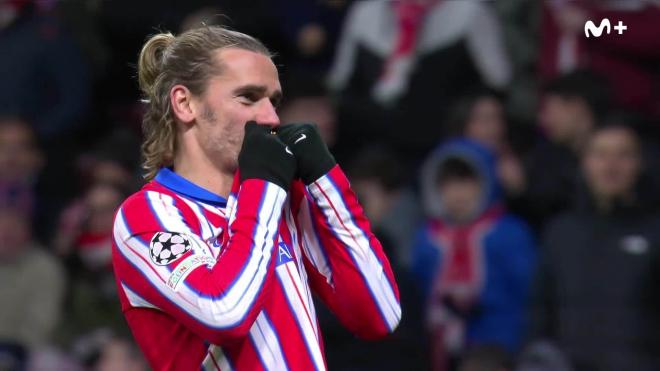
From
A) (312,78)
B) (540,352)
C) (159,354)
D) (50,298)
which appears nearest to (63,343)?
(50,298)

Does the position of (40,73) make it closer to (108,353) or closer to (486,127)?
(108,353)

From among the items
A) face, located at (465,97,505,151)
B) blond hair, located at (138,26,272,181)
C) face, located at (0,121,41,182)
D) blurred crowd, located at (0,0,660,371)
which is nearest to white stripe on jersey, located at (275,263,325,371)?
blond hair, located at (138,26,272,181)

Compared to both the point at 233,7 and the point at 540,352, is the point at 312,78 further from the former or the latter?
the point at 540,352

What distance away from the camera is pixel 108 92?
834 cm

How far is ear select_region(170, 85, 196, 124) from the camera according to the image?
10.6 feet

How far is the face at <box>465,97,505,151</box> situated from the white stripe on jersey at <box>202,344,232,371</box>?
401cm

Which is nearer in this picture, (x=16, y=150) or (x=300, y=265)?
(x=300, y=265)

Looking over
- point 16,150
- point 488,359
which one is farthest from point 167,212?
point 16,150

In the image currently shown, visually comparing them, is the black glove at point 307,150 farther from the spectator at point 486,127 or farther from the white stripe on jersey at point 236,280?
the spectator at point 486,127

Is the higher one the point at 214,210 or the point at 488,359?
the point at 214,210

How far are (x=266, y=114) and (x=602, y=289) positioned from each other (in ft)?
9.68

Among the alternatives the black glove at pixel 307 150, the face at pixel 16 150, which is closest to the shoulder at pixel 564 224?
the black glove at pixel 307 150

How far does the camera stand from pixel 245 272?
2.93 metres

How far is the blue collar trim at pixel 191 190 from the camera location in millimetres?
3199
